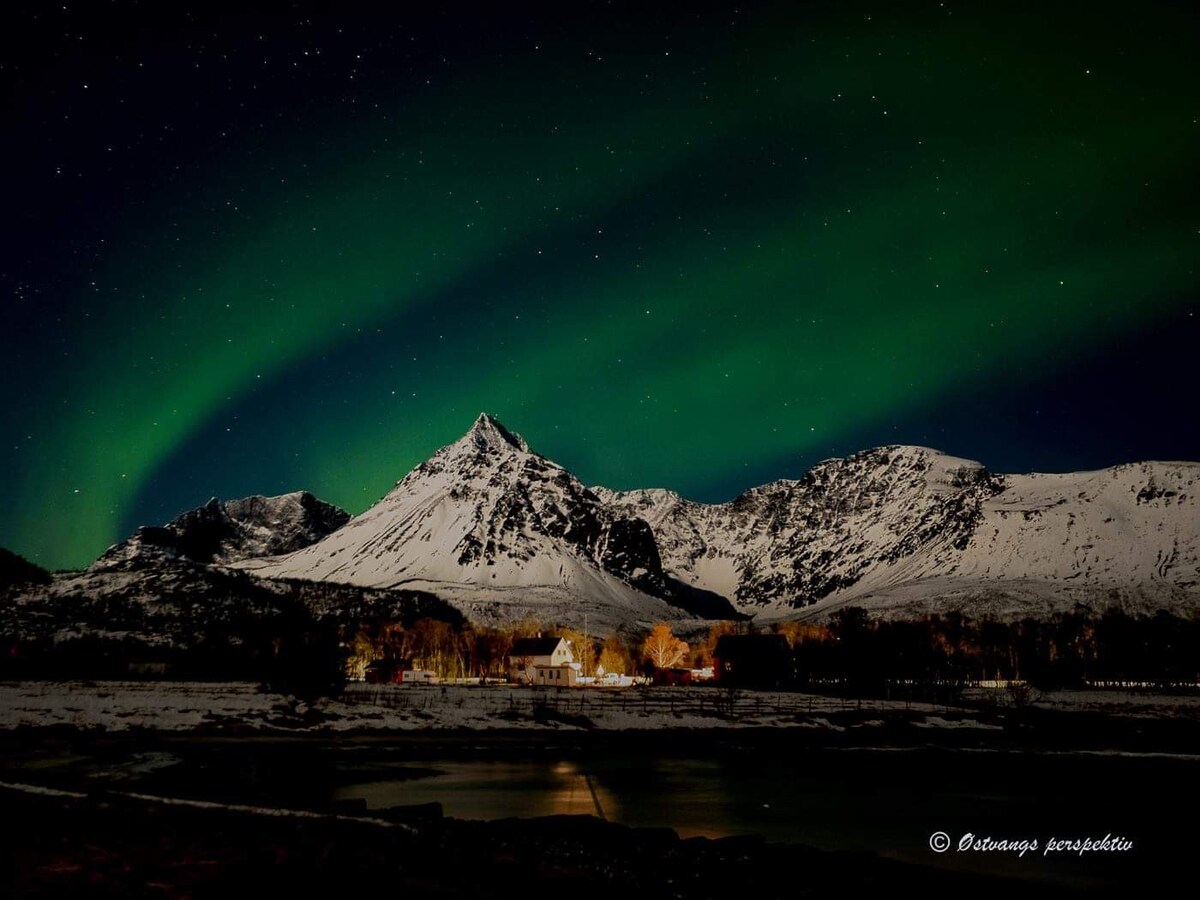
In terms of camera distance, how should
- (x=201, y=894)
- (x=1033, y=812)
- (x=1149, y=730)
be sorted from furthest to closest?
(x=1149, y=730), (x=1033, y=812), (x=201, y=894)

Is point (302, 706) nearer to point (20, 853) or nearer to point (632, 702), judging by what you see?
point (632, 702)

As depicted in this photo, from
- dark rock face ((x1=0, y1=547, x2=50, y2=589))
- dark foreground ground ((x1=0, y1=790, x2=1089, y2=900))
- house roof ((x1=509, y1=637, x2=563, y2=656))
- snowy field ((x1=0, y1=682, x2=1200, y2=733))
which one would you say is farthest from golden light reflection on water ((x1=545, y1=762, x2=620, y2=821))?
house roof ((x1=509, y1=637, x2=563, y2=656))

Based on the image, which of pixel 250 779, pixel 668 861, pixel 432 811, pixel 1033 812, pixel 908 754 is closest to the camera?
pixel 668 861

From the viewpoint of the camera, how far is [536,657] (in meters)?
186

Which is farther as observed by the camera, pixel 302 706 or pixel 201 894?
pixel 302 706

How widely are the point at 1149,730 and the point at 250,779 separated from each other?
67.7m

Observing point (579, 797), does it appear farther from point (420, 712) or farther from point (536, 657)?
point (536, 657)

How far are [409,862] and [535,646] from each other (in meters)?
175

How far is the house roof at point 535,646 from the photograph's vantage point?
616ft

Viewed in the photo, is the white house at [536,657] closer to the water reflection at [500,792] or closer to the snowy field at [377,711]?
the snowy field at [377,711]

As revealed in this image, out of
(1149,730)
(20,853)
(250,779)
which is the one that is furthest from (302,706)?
(1149,730)

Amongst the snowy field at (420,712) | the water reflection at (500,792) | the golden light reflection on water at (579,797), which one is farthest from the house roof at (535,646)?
the golden light reflection on water at (579,797)

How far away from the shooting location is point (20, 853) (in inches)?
687

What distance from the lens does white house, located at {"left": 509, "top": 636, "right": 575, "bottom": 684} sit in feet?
594
